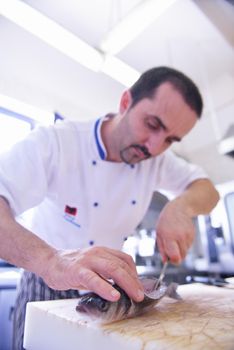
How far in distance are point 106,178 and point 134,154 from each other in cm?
13

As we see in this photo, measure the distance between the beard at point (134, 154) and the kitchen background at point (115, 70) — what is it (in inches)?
28.0

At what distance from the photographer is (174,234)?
0.77 m

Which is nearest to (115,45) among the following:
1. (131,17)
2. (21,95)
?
(131,17)

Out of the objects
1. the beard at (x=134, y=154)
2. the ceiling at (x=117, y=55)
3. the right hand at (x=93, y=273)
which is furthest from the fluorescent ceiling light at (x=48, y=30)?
the right hand at (x=93, y=273)

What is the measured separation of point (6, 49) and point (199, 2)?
5.18ft

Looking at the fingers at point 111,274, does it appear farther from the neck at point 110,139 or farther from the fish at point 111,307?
the neck at point 110,139

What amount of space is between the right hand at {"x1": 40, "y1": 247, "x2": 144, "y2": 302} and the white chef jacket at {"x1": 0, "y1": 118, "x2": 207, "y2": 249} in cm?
30

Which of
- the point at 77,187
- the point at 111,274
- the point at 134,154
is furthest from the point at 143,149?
the point at 111,274

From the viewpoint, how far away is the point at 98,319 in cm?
41

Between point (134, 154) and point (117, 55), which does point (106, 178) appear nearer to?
point (134, 154)

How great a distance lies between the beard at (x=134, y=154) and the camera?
0.93 meters

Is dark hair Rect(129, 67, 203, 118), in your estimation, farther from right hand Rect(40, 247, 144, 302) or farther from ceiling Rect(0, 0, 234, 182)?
ceiling Rect(0, 0, 234, 182)

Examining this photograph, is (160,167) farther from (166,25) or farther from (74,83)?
(74,83)

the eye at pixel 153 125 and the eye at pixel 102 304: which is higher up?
the eye at pixel 153 125
